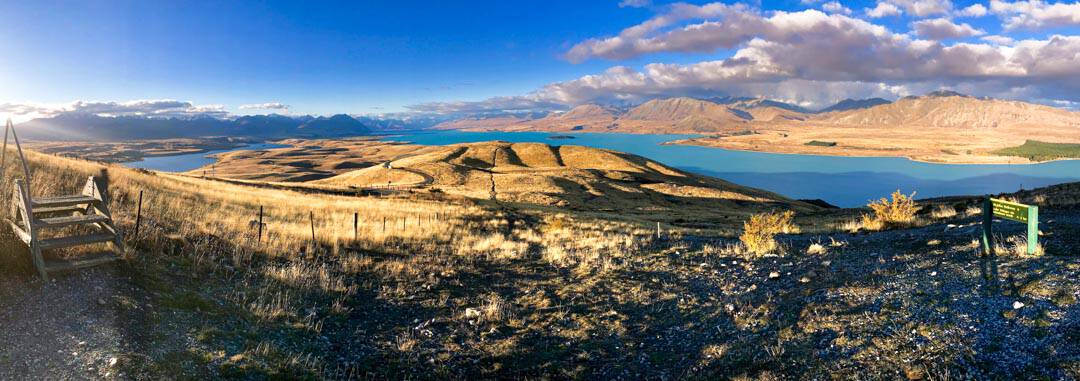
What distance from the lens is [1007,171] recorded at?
17625 cm

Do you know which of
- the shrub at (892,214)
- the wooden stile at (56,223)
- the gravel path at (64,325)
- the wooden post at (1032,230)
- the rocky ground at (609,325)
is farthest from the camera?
the shrub at (892,214)

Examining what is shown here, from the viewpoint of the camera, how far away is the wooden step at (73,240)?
25.5 feet

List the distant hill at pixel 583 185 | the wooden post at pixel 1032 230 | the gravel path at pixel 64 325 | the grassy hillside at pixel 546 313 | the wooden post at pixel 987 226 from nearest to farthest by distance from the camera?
the gravel path at pixel 64 325 < the grassy hillside at pixel 546 313 < the wooden post at pixel 1032 230 < the wooden post at pixel 987 226 < the distant hill at pixel 583 185

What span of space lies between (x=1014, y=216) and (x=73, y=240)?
63.5 ft

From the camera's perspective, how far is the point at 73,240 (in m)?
8.10

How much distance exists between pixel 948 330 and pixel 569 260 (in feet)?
37.3

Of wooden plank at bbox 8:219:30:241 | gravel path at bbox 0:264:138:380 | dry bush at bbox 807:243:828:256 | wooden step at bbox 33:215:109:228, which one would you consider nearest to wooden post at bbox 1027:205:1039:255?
dry bush at bbox 807:243:828:256

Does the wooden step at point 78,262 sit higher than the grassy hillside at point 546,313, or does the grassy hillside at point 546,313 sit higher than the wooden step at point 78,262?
the wooden step at point 78,262

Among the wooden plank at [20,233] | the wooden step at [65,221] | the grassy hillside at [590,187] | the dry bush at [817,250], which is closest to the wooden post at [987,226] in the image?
the dry bush at [817,250]

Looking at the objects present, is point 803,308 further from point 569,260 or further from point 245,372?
point 245,372

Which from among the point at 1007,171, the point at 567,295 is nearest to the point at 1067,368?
the point at 567,295

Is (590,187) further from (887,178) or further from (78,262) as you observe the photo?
(887,178)

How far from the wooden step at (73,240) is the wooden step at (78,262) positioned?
266mm

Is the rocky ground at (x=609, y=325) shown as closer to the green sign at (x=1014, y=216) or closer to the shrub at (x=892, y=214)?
the green sign at (x=1014, y=216)
